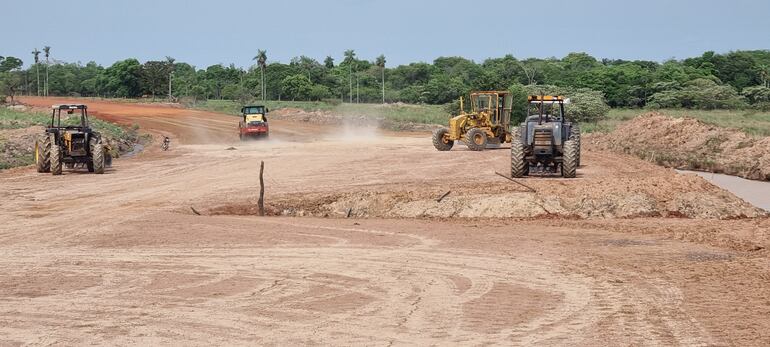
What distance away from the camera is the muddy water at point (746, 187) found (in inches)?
1109

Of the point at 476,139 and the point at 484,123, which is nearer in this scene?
the point at 476,139

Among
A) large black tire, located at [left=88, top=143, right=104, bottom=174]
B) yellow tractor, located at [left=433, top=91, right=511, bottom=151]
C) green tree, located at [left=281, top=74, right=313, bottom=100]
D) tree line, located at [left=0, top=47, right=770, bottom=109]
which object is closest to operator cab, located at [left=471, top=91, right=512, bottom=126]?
yellow tractor, located at [left=433, top=91, right=511, bottom=151]

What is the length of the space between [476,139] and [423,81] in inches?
4185

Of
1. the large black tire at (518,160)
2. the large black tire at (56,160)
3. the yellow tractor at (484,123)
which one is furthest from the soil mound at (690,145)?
the large black tire at (56,160)

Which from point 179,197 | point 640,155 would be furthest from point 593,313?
point 640,155

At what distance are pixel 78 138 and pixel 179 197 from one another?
838 cm

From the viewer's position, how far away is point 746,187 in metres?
32.4

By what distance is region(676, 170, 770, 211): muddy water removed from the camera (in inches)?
1109

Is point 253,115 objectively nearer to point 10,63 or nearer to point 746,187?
point 746,187

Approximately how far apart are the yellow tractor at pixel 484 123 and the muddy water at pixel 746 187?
841 centimetres

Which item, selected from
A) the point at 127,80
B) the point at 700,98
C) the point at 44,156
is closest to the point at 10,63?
the point at 127,80

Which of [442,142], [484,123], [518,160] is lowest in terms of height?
[442,142]

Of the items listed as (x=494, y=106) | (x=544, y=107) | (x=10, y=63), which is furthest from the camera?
(x=10, y=63)

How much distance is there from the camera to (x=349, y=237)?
16938 mm
